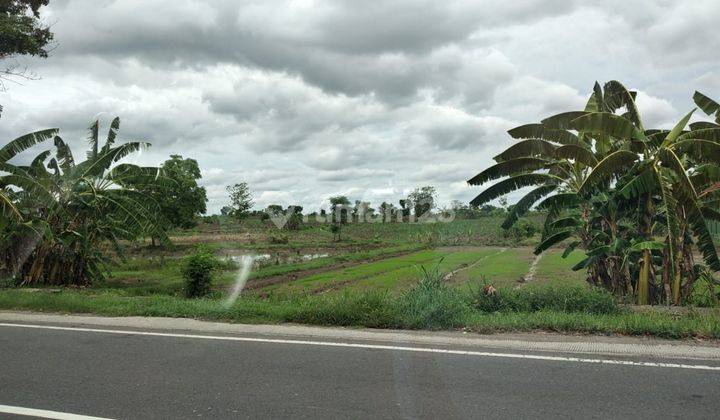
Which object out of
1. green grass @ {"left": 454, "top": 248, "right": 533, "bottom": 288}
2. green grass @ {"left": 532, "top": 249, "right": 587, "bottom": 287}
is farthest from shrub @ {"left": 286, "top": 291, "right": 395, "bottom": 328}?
green grass @ {"left": 532, "top": 249, "right": 587, "bottom": 287}

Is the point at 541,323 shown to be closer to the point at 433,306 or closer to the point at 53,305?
the point at 433,306

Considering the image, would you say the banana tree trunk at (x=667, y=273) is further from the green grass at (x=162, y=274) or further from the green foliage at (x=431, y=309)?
the green grass at (x=162, y=274)

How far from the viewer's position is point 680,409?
455cm

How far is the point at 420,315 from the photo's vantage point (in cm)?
813

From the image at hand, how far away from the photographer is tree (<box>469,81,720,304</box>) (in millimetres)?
9766

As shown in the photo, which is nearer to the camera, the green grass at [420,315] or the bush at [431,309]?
the green grass at [420,315]

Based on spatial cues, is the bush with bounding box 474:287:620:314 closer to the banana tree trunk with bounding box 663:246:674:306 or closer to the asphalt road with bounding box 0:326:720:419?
the banana tree trunk with bounding box 663:246:674:306

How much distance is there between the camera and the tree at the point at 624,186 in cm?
977

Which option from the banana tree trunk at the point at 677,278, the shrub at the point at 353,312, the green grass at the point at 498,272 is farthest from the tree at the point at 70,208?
the banana tree trunk at the point at 677,278

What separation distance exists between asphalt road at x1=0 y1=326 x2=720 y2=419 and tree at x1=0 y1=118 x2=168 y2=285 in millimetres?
11035

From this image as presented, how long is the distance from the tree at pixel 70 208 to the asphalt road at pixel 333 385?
11035mm

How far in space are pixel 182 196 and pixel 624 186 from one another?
3493cm

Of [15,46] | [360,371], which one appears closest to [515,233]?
[15,46]

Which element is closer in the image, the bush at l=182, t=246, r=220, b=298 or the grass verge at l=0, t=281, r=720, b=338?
the grass verge at l=0, t=281, r=720, b=338
